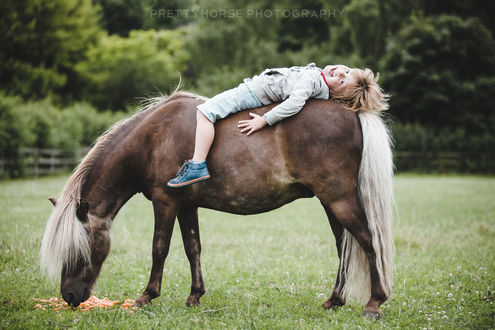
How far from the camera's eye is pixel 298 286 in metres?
5.45

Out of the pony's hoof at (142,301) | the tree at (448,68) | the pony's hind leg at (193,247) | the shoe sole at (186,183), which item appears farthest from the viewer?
the tree at (448,68)

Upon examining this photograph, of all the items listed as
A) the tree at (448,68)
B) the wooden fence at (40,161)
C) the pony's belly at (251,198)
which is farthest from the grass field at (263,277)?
the tree at (448,68)

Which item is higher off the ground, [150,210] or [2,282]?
[2,282]

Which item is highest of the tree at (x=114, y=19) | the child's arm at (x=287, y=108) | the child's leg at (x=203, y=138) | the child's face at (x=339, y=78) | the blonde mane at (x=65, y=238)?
the tree at (x=114, y=19)

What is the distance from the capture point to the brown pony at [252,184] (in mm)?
4148

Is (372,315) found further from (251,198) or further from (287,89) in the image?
(287,89)

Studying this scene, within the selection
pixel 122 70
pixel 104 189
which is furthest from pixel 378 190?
pixel 122 70

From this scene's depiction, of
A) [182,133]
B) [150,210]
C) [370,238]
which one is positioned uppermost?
[182,133]

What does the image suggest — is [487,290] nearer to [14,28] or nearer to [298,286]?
[298,286]

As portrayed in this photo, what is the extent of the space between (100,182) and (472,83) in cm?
3567

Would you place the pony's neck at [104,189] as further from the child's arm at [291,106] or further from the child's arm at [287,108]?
the child's arm at [291,106]

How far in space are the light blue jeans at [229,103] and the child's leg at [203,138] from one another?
66 millimetres

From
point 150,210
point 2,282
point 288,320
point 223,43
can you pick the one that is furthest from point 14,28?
point 288,320

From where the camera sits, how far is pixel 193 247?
15.6 ft
